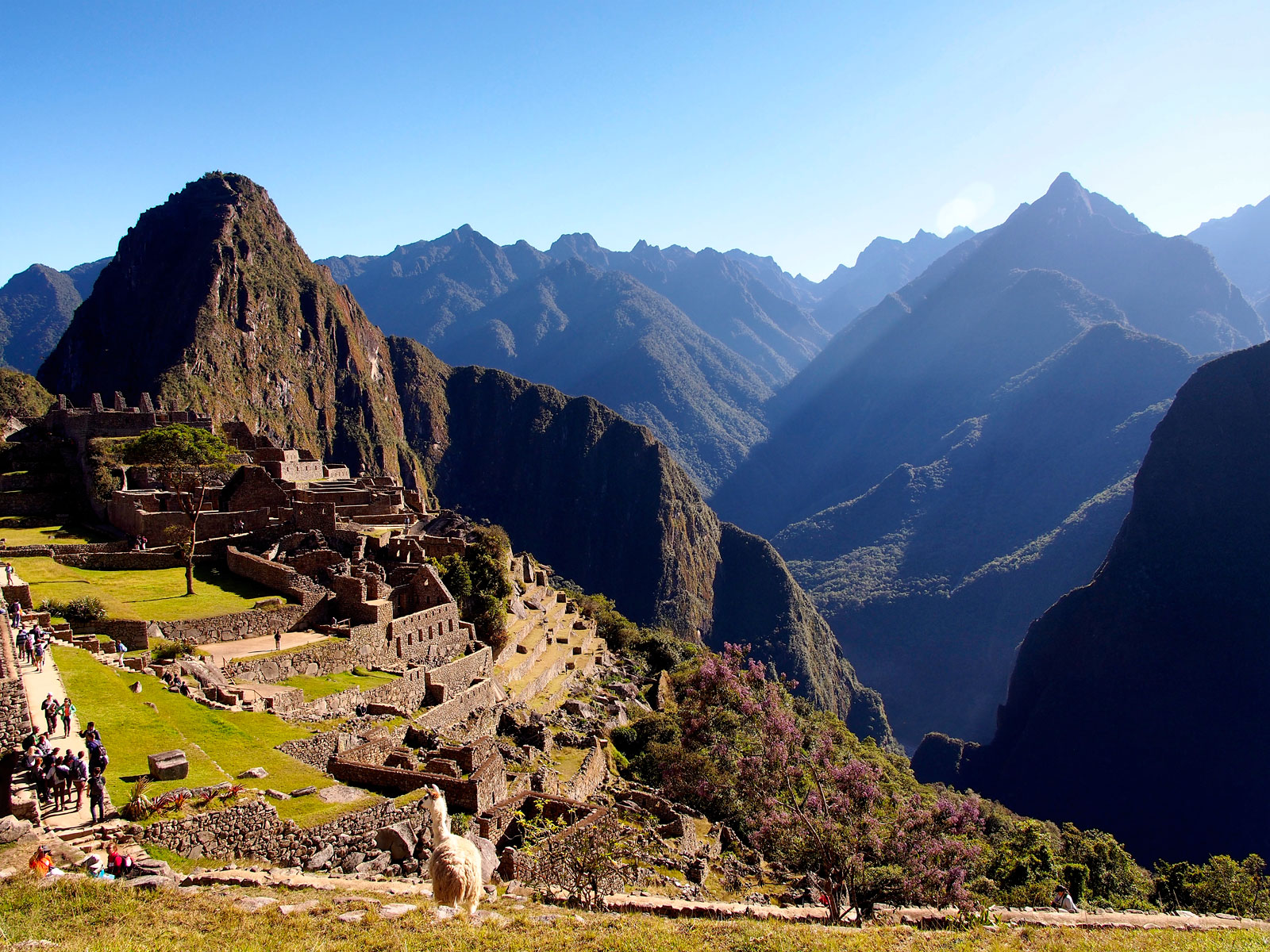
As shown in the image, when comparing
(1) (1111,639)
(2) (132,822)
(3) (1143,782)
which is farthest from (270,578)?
(1) (1111,639)

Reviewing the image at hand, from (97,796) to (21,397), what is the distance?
291 feet

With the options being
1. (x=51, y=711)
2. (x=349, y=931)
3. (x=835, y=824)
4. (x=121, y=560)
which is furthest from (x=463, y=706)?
(x=349, y=931)

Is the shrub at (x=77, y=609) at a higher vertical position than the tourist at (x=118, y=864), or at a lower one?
higher

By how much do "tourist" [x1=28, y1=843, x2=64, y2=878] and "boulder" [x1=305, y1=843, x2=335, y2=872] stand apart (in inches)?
168

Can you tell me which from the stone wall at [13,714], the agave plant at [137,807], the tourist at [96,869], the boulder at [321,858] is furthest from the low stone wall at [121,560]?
the tourist at [96,869]

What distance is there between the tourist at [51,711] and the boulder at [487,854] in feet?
25.5

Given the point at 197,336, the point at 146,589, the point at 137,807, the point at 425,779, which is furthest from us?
the point at 197,336

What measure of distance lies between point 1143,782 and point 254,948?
370 ft

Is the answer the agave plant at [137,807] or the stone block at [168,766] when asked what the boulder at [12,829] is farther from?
the stone block at [168,766]

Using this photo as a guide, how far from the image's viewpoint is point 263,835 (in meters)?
13.6

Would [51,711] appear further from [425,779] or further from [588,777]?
[588,777]

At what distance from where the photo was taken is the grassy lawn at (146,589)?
23.7 meters

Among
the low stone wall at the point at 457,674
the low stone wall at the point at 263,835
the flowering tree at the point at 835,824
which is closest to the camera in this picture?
the low stone wall at the point at 263,835

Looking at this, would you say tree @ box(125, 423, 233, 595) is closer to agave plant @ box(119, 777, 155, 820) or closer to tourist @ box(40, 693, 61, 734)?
tourist @ box(40, 693, 61, 734)
